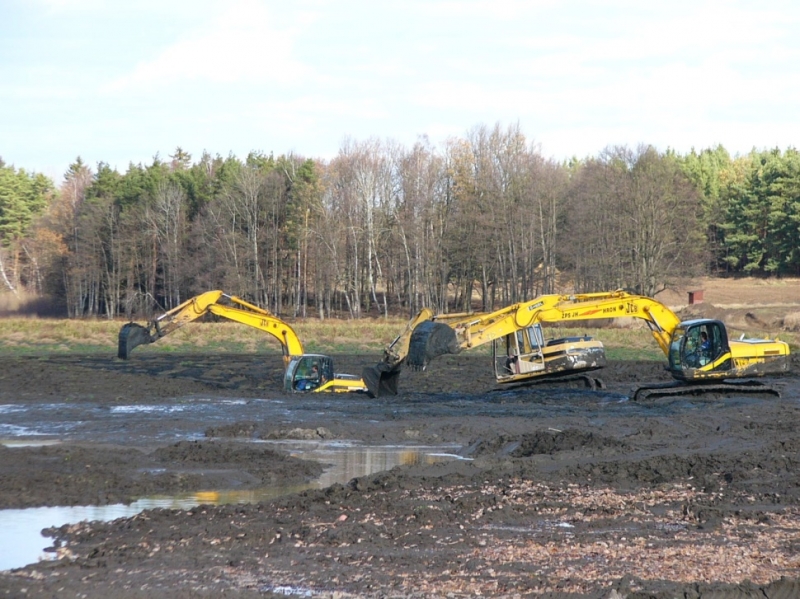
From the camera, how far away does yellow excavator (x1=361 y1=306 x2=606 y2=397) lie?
25750 millimetres

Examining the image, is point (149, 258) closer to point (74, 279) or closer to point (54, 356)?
point (74, 279)

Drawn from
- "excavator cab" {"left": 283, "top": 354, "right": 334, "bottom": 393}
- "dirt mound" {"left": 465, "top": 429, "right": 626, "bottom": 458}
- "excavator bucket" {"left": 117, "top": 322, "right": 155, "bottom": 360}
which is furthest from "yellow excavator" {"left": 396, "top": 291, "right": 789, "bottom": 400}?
"excavator bucket" {"left": 117, "top": 322, "right": 155, "bottom": 360}

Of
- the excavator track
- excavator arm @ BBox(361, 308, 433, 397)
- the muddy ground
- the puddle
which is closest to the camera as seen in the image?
the muddy ground

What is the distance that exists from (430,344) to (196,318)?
886 cm

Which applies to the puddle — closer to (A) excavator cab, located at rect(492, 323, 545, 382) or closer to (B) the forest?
(A) excavator cab, located at rect(492, 323, 545, 382)

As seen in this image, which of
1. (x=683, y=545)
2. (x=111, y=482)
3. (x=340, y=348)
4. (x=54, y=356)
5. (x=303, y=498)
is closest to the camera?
(x=683, y=545)

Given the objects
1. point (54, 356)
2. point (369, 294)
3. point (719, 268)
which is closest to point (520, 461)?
point (54, 356)

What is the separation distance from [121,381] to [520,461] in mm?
18315

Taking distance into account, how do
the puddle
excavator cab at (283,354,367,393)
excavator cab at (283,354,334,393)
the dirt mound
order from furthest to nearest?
excavator cab at (283,354,334,393)
excavator cab at (283,354,367,393)
the dirt mound
the puddle

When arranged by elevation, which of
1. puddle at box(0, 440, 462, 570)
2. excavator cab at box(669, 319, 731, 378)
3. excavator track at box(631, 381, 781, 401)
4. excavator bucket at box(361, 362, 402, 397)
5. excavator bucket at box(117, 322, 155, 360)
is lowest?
puddle at box(0, 440, 462, 570)

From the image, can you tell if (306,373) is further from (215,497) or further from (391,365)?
(215,497)

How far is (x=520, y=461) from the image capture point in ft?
56.5

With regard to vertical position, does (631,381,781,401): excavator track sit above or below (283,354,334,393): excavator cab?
below

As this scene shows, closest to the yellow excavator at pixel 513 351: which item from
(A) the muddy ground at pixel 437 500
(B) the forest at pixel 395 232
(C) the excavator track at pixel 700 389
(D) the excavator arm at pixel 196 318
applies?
(A) the muddy ground at pixel 437 500
